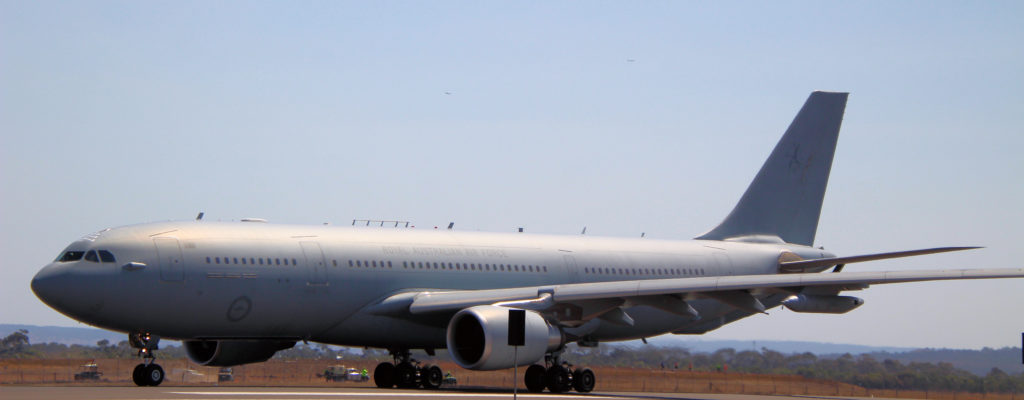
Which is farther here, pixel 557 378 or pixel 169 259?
pixel 557 378

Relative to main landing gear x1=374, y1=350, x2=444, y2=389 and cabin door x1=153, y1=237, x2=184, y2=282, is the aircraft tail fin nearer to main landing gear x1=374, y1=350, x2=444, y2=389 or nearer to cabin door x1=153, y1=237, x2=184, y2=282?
main landing gear x1=374, y1=350, x2=444, y2=389

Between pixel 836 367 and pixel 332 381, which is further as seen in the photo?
pixel 836 367

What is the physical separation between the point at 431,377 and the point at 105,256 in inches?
358

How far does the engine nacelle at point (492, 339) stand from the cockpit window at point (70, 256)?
7763mm

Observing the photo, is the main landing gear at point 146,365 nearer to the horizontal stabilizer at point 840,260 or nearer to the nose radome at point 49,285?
the nose radome at point 49,285

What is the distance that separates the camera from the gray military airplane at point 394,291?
27.0 meters

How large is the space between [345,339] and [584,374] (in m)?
5.57

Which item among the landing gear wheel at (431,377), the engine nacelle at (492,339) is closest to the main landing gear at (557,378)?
the engine nacelle at (492,339)

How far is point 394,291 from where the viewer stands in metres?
30.6

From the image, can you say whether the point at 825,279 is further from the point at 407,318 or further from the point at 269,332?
the point at 269,332

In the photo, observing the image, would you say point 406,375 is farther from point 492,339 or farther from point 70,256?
point 70,256

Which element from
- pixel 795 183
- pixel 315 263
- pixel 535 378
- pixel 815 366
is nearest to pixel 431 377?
pixel 535 378

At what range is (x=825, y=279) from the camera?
27359 mm

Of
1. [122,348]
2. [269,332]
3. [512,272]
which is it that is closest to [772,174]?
[512,272]
